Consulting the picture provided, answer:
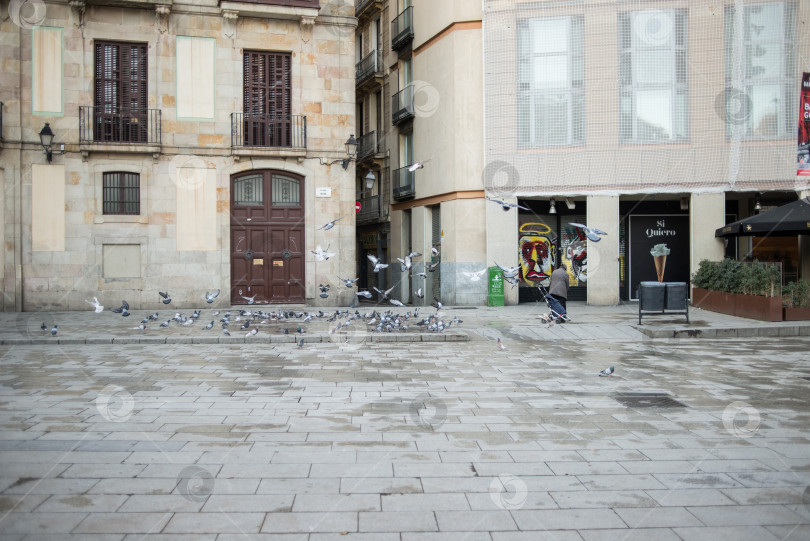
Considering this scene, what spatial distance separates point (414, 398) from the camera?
850 cm

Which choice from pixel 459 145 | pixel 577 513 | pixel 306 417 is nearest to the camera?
pixel 577 513

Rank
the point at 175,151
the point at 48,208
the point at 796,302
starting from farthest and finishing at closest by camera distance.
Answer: the point at 175,151 < the point at 48,208 < the point at 796,302

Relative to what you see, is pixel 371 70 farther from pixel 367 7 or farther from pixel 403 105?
pixel 403 105

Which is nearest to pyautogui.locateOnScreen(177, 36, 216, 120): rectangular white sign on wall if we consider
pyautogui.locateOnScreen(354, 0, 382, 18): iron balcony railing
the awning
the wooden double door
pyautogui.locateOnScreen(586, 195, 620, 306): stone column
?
the wooden double door

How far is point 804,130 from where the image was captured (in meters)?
22.1

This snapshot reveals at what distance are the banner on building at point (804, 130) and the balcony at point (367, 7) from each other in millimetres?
18008

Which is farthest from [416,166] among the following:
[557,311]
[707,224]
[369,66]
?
[369,66]

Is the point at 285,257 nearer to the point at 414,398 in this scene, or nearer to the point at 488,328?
the point at 488,328

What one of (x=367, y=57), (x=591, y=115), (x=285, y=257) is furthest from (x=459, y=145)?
(x=367, y=57)

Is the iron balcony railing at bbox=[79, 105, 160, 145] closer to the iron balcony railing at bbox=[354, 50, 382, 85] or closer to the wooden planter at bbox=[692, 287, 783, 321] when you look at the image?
the iron balcony railing at bbox=[354, 50, 382, 85]

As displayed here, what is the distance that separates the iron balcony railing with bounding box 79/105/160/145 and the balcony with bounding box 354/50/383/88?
37.3 feet

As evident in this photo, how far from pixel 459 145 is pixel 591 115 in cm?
445

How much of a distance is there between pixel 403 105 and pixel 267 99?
7.42 m

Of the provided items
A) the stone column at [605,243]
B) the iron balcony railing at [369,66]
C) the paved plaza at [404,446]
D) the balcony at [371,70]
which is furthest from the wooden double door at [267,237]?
the paved plaza at [404,446]
